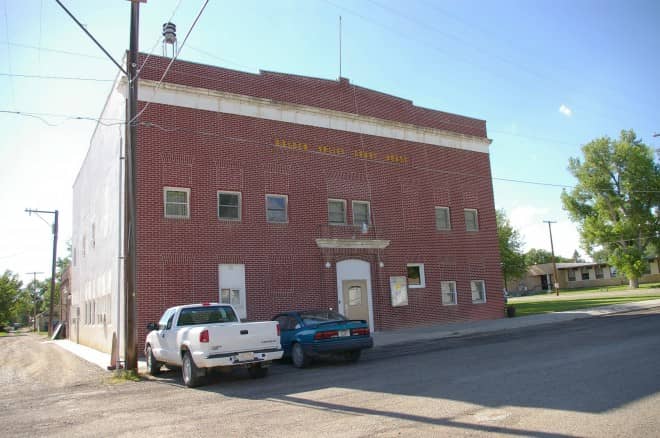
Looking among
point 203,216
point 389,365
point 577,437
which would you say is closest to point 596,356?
point 389,365

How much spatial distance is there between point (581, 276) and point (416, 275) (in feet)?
218

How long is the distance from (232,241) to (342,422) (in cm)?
1291

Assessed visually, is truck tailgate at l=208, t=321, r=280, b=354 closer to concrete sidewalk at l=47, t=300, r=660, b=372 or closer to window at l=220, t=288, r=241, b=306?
concrete sidewalk at l=47, t=300, r=660, b=372

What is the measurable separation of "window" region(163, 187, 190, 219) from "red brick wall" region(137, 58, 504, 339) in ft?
0.67

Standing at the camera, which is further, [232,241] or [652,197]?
[652,197]

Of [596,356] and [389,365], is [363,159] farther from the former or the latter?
[596,356]

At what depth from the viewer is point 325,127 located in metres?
22.3

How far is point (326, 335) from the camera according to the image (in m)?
12.9

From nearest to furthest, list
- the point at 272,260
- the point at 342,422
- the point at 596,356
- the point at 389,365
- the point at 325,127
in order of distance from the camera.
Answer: the point at 342,422 < the point at 596,356 < the point at 389,365 < the point at 272,260 < the point at 325,127

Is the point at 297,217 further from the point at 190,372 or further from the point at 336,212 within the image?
the point at 190,372

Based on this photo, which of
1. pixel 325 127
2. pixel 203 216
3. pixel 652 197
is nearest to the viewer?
pixel 203 216

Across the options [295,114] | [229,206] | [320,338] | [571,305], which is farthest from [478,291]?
[320,338]

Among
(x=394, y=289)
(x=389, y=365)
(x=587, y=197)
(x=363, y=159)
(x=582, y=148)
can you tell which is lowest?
(x=389, y=365)

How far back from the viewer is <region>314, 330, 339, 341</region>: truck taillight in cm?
1277
